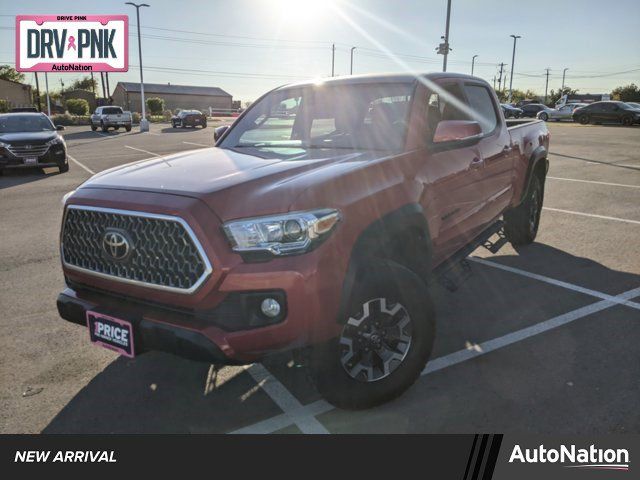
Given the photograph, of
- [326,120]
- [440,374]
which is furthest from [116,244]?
[440,374]

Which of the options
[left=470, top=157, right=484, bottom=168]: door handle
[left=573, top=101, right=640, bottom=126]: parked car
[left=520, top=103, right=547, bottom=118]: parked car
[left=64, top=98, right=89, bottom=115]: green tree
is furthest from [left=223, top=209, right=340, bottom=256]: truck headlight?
[left=64, top=98, right=89, bottom=115]: green tree

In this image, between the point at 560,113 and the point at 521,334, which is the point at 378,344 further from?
the point at 560,113

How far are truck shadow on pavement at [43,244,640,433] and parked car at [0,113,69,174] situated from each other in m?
11.3

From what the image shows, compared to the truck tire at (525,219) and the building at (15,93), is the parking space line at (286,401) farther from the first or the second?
the building at (15,93)

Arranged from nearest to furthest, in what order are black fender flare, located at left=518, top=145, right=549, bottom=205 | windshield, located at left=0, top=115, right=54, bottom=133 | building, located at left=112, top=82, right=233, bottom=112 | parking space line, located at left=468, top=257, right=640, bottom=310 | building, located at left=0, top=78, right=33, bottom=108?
parking space line, located at left=468, top=257, right=640, bottom=310, black fender flare, located at left=518, top=145, right=549, bottom=205, windshield, located at left=0, top=115, right=54, bottom=133, building, located at left=0, top=78, right=33, bottom=108, building, located at left=112, top=82, right=233, bottom=112

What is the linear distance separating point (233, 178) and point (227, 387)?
1.34 meters

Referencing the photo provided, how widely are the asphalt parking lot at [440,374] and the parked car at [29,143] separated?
8.45m

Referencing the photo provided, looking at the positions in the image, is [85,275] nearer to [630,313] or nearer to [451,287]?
[451,287]

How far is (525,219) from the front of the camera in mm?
6262

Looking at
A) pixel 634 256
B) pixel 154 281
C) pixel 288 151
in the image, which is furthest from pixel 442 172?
pixel 634 256

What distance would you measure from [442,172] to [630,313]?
84.6 inches

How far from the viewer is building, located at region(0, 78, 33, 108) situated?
6900cm

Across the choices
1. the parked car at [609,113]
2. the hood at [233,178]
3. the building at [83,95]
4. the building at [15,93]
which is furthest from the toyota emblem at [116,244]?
the building at [83,95]

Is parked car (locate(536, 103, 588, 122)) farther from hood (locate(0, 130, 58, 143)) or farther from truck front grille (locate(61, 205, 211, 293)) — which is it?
truck front grille (locate(61, 205, 211, 293))
